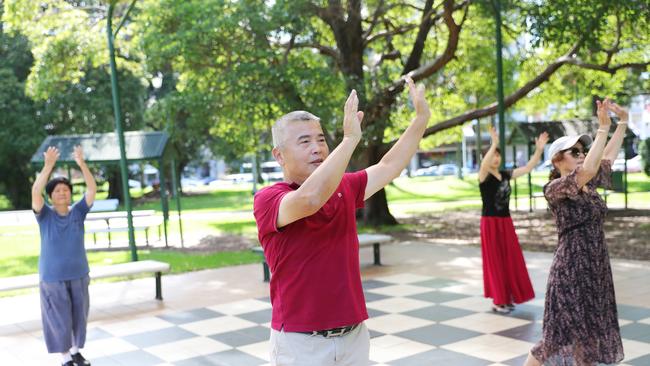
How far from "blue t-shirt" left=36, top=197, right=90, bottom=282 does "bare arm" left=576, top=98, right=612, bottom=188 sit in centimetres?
460

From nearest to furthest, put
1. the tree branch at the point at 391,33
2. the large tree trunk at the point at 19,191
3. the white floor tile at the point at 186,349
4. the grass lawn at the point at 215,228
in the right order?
the white floor tile at the point at 186,349 → the grass lawn at the point at 215,228 → the tree branch at the point at 391,33 → the large tree trunk at the point at 19,191

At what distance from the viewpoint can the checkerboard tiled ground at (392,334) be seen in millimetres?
6797

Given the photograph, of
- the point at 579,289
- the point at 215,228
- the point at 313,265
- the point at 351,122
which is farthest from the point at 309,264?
the point at 215,228

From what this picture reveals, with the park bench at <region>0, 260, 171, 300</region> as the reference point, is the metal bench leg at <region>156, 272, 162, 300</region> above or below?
below

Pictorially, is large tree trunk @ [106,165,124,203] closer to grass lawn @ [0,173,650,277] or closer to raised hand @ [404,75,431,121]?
grass lawn @ [0,173,650,277]

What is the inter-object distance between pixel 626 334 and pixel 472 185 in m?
33.1

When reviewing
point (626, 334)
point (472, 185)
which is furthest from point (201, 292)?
point (472, 185)

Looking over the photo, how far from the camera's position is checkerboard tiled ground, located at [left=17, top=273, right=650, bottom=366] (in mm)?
6797

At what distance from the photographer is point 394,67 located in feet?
69.2

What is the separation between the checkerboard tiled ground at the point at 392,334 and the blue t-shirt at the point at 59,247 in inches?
38.9

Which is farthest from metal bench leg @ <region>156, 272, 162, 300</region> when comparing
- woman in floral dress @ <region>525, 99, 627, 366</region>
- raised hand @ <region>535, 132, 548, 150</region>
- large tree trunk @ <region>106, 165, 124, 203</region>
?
large tree trunk @ <region>106, 165, 124, 203</region>

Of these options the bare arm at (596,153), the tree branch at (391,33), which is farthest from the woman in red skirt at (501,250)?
the tree branch at (391,33)

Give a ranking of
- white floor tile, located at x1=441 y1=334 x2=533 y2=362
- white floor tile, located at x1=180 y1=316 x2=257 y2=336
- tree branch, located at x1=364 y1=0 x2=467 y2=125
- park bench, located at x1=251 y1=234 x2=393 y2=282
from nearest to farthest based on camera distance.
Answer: white floor tile, located at x1=441 y1=334 x2=533 y2=362, white floor tile, located at x1=180 y1=316 x2=257 y2=336, park bench, located at x1=251 y1=234 x2=393 y2=282, tree branch, located at x1=364 y1=0 x2=467 y2=125

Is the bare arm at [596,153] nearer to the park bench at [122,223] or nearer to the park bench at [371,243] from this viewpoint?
the park bench at [371,243]
